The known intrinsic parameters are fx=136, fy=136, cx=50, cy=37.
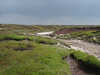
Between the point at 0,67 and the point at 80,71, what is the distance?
7.92 metres

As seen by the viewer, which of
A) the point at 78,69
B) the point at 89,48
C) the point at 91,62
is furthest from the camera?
the point at 89,48

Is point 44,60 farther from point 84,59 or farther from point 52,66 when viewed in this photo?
point 84,59

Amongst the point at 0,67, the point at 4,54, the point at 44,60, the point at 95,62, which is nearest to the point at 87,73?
the point at 95,62

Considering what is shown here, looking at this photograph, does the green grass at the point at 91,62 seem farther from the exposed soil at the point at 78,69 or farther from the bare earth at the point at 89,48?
the bare earth at the point at 89,48

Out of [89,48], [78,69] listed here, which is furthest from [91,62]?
[89,48]

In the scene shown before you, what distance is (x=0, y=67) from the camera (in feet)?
43.2

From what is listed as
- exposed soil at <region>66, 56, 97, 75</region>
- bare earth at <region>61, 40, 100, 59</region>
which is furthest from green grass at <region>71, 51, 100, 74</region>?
bare earth at <region>61, 40, 100, 59</region>

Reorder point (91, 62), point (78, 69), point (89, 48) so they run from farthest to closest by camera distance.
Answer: point (89, 48), point (91, 62), point (78, 69)

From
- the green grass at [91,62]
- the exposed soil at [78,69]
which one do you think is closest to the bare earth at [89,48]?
the green grass at [91,62]

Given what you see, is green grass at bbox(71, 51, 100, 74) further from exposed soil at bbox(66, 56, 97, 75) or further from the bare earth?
the bare earth

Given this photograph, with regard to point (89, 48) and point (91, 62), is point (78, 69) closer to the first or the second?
point (91, 62)

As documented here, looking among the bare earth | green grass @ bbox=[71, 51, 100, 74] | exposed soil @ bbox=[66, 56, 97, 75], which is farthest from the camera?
the bare earth

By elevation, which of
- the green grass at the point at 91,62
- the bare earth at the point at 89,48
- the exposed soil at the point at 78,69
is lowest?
the bare earth at the point at 89,48

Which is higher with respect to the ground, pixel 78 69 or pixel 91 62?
pixel 91 62
